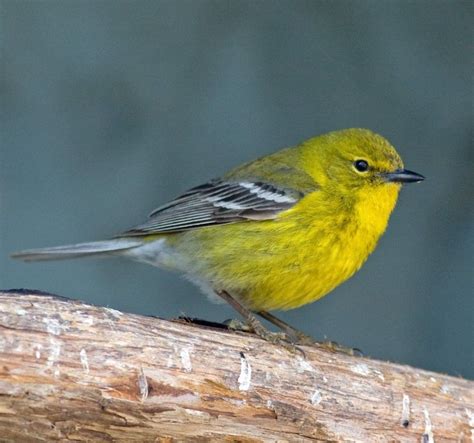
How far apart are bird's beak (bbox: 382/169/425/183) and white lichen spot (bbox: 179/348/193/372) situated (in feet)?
6.30

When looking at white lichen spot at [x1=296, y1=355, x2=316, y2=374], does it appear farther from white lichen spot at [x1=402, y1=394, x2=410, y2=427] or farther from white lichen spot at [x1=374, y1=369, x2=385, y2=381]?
white lichen spot at [x1=402, y1=394, x2=410, y2=427]

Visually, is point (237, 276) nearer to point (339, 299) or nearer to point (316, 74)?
point (339, 299)

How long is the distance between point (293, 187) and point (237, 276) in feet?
2.15

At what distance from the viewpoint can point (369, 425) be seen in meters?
4.41

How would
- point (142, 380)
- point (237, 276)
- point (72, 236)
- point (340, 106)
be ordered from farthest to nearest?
point (340, 106), point (72, 236), point (237, 276), point (142, 380)

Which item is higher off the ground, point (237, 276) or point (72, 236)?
point (72, 236)

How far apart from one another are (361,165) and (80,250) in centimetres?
171

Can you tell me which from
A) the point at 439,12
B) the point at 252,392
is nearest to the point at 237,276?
the point at 252,392

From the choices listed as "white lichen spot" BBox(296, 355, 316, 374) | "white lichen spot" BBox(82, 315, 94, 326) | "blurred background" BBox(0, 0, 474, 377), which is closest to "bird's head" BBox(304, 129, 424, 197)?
"white lichen spot" BBox(296, 355, 316, 374)

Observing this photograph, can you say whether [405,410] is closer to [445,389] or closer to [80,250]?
[445,389]

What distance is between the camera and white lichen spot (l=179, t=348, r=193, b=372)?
4082mm

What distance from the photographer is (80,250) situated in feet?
18.4

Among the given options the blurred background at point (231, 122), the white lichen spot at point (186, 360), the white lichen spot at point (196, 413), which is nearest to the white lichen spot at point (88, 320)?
the white lichen spot at point (186, 360)

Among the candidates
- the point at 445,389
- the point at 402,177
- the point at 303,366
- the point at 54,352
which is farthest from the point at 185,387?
the point at 402,177
